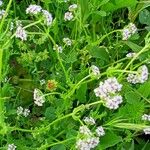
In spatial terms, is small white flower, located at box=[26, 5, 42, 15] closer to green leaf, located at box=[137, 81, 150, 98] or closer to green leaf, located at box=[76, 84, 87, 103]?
green leaf, located at box=[76, 84, 87, 103]

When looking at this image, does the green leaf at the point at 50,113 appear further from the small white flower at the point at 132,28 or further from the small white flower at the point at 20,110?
the small white flower at the point at 132,28

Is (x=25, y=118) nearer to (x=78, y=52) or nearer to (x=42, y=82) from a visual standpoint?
(x=42, y=82)

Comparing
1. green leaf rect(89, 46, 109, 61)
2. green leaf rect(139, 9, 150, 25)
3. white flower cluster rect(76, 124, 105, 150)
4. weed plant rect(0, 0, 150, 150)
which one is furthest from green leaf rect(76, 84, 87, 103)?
green leaf rect(139, 9, 150, 25)

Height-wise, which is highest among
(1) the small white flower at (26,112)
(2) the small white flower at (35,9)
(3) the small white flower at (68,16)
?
(2) the small white flower at (35,9)

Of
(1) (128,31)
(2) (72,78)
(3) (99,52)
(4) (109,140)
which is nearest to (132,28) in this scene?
(1) (128,31)

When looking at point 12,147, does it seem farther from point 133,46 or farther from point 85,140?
point 133,46

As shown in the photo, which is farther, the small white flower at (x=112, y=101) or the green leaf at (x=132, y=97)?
the green leaf at (x=132, y=97)

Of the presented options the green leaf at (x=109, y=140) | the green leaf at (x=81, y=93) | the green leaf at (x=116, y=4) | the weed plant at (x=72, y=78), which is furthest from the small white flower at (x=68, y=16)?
the green leaf at (x=109, y=140)
